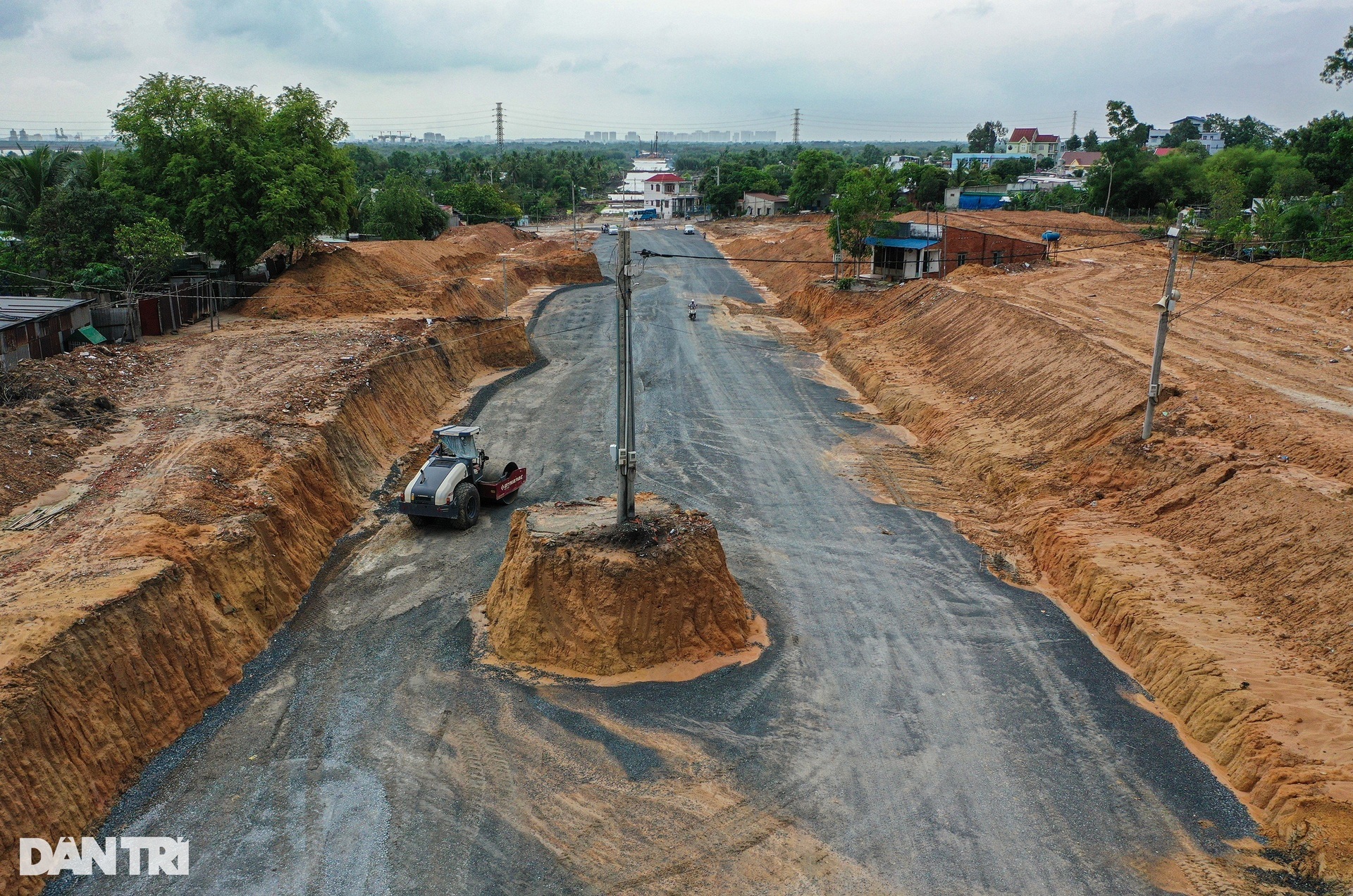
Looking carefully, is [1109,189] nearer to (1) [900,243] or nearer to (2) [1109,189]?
(2) [1109,189]

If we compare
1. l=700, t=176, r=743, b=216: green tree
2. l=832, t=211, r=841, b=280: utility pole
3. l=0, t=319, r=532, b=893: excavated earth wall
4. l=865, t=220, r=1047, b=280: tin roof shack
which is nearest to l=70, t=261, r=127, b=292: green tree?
l=0, t=319, r=532, b=893: excavated earth wall

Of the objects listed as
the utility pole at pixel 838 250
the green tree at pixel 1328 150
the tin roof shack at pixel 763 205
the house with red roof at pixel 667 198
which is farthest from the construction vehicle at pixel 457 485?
the house with red roof at pixel 667 198

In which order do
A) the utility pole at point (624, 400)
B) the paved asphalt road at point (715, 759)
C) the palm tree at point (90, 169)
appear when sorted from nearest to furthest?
the paved asphalt road at point (715, 759), the utility pole at point (624, 400), the palm tree at point (90, 169)

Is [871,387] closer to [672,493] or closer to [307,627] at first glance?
[672,493]

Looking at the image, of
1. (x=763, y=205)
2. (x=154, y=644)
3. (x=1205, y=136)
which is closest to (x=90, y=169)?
(x=154, y=644)

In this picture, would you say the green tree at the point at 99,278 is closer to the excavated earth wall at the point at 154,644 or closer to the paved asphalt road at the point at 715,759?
the excavated earth wall at the point at 154,644

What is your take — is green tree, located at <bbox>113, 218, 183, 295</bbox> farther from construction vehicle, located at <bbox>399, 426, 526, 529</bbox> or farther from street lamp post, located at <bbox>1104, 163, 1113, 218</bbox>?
street lamp post, located at <bbox>1104, 163, 1113, 218</bbox>

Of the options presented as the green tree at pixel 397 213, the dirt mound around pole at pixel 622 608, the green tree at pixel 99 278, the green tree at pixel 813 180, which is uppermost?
the green tree at pixel 813 180

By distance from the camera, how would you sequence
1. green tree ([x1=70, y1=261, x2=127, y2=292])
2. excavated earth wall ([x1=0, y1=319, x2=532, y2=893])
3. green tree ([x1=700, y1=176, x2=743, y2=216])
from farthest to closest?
green tree ([x1=700, y1=176, x2=743, y2=216]) → green tree ([x1=70, y1=261, x2=127, y2=292]) → excavated earth wall ([x1=0, y1=319, x2=532, y2=893])
